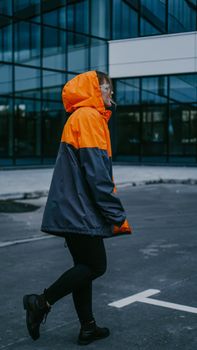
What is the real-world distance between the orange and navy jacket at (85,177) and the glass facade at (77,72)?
19.7 meters

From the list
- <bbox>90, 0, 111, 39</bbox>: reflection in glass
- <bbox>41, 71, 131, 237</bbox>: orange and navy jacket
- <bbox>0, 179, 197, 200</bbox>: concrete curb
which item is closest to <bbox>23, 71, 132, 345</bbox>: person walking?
<bbox>41, 71, 131, 237</bbox>: orange and navy jacket

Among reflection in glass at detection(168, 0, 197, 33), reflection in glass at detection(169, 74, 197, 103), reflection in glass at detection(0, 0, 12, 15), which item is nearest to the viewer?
reflection in glass at detection(0, 0, 12, 15)

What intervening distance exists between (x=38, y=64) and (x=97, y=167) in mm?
21503

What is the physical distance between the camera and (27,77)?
23.9m

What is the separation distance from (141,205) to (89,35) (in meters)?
16.1

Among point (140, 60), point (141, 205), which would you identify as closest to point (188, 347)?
point (141, 205)

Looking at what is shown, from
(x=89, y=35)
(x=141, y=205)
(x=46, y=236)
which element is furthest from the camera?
(x=89, y=35)

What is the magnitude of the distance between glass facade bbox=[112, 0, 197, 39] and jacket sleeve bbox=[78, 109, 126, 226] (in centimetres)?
2506

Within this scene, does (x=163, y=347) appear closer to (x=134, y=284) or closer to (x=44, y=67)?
(x=134, y=284)

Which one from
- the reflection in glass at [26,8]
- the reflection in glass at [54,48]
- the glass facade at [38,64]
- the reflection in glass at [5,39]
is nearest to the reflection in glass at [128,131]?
the glass facade at [38,64]

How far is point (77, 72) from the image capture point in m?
26.2

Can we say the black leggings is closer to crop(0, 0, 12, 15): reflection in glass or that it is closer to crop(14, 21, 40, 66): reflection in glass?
crop(14, 21, 40, 66): reflection in glass

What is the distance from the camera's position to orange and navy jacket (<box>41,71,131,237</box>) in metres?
3.67

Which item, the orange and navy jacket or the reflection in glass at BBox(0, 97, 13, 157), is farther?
the reflection in glass at BBox(0, 97, 13, 157)
